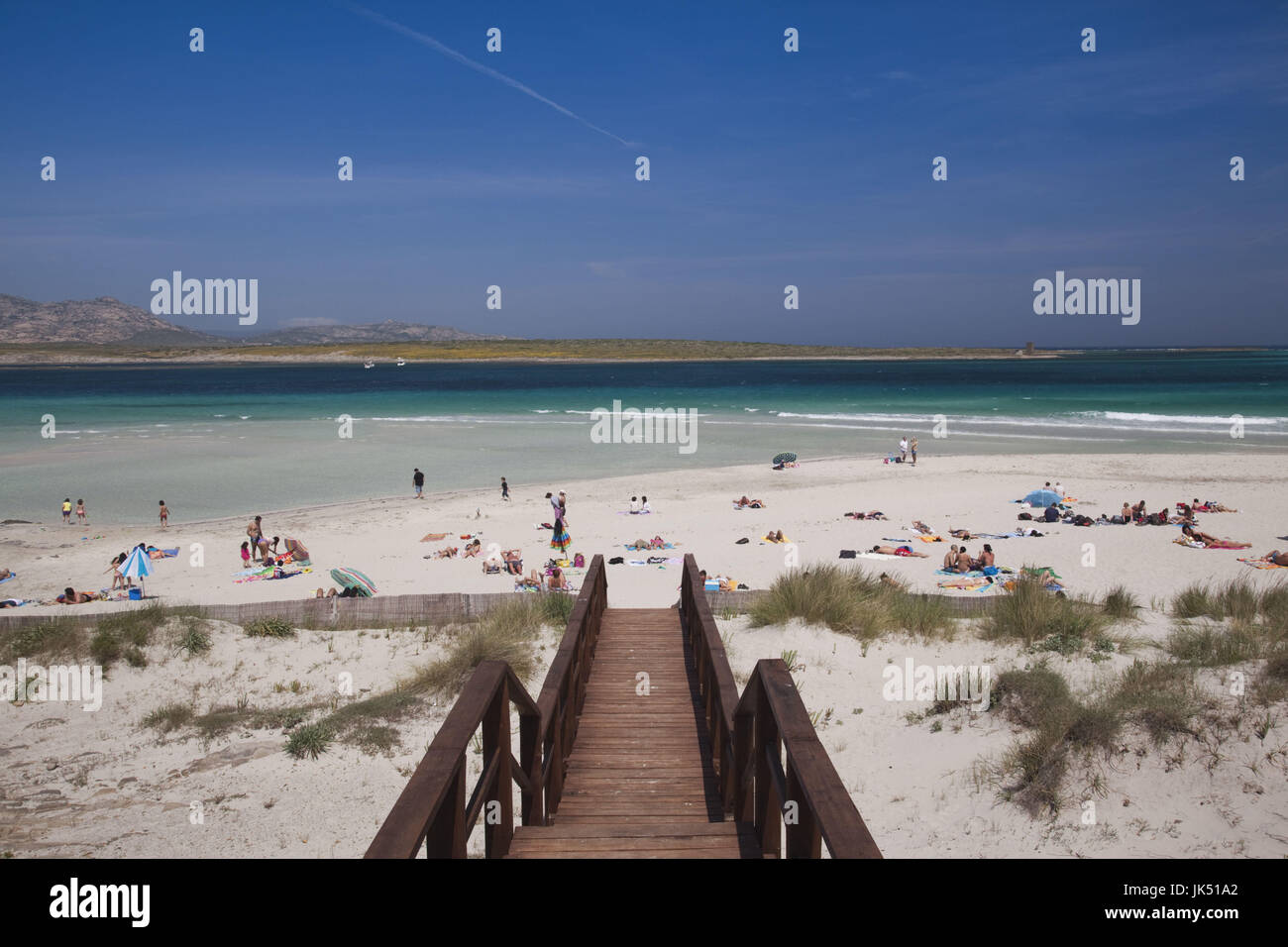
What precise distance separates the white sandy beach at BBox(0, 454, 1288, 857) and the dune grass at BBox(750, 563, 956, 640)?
0.76 ft

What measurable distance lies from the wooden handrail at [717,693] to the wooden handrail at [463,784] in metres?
1.07

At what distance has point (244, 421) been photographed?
5381 centimetres

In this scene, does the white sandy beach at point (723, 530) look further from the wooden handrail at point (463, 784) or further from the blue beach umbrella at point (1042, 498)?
the wooden handrail at point (463, 784)

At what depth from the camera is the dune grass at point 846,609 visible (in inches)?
404

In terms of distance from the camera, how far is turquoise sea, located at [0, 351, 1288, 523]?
30000 mm

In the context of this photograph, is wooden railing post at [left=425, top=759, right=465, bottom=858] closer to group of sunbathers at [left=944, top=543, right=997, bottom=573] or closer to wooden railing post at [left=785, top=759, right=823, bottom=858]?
wooden railing post at [left=785, top=759, right=823, bottom=858]

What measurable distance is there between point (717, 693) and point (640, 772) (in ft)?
2.60

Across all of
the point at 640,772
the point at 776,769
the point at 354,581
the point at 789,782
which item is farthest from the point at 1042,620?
the point at 354,581

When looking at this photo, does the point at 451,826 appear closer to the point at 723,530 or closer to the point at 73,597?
the point at 73,597

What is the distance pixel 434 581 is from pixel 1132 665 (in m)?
12.4

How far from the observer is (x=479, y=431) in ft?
158

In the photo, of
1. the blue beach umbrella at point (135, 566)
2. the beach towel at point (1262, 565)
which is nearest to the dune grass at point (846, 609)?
the beach towel at point (1262, 565)
